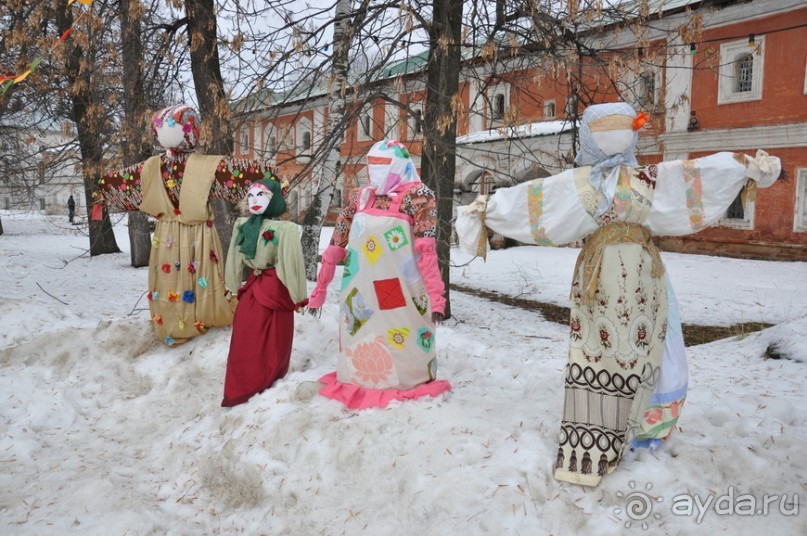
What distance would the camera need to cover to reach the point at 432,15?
6711 mm

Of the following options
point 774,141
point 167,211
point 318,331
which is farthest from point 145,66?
point 774,141

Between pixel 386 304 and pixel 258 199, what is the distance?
51.4 inches

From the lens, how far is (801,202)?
565 inches

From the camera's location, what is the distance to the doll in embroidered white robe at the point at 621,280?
2.70m

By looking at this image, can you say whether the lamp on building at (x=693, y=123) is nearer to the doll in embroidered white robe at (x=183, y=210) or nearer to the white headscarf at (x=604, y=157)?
the doll in embroidered white robe at (x=183, y=210)

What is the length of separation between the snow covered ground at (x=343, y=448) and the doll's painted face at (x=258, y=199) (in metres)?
1.26

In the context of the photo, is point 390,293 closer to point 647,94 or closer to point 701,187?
point 701,187

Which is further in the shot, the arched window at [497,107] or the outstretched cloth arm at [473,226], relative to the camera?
the arched window at [497,107]

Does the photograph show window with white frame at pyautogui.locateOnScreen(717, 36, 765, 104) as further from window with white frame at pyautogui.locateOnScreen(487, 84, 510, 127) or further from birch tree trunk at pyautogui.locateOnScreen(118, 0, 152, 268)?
birch tree trunk at pyautogui.locateOnScreen(118, 0, 152, 268)

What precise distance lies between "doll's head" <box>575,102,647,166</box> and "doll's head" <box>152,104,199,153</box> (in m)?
3.50

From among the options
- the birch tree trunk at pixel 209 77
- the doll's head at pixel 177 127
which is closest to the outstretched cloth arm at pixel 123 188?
the doll's head at pixel 177 127

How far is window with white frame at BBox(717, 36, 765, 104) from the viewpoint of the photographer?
49.2 ft

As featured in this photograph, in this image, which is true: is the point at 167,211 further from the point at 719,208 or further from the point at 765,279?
the point at 765,279

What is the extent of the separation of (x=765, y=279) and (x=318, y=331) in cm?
1047
